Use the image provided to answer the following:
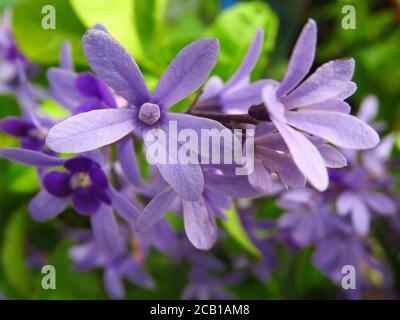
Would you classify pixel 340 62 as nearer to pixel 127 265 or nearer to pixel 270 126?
pixel 270 126

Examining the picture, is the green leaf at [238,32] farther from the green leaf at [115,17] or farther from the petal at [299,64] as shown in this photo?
the petal at [299,64]

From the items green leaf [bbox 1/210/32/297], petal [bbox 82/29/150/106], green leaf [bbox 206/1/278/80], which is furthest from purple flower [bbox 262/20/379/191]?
green leaf [bbox 1/210/32/297]

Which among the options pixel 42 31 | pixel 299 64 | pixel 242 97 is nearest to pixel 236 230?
pixel 242 97

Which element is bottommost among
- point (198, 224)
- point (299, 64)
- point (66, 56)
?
point (198, 224)

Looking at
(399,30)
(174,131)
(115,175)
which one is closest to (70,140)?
(174,131)

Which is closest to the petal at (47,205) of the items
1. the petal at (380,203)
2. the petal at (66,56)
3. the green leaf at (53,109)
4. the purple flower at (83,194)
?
the purple flower at (83,194)

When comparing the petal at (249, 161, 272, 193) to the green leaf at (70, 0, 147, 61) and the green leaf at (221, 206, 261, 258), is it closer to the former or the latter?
the green leaf at (221, 206, 261, 258)

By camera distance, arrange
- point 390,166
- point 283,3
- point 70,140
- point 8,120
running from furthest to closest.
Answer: point 283,3, point 390,166, point 8,120, point 70,140

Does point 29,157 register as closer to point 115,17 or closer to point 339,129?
point 339,129
